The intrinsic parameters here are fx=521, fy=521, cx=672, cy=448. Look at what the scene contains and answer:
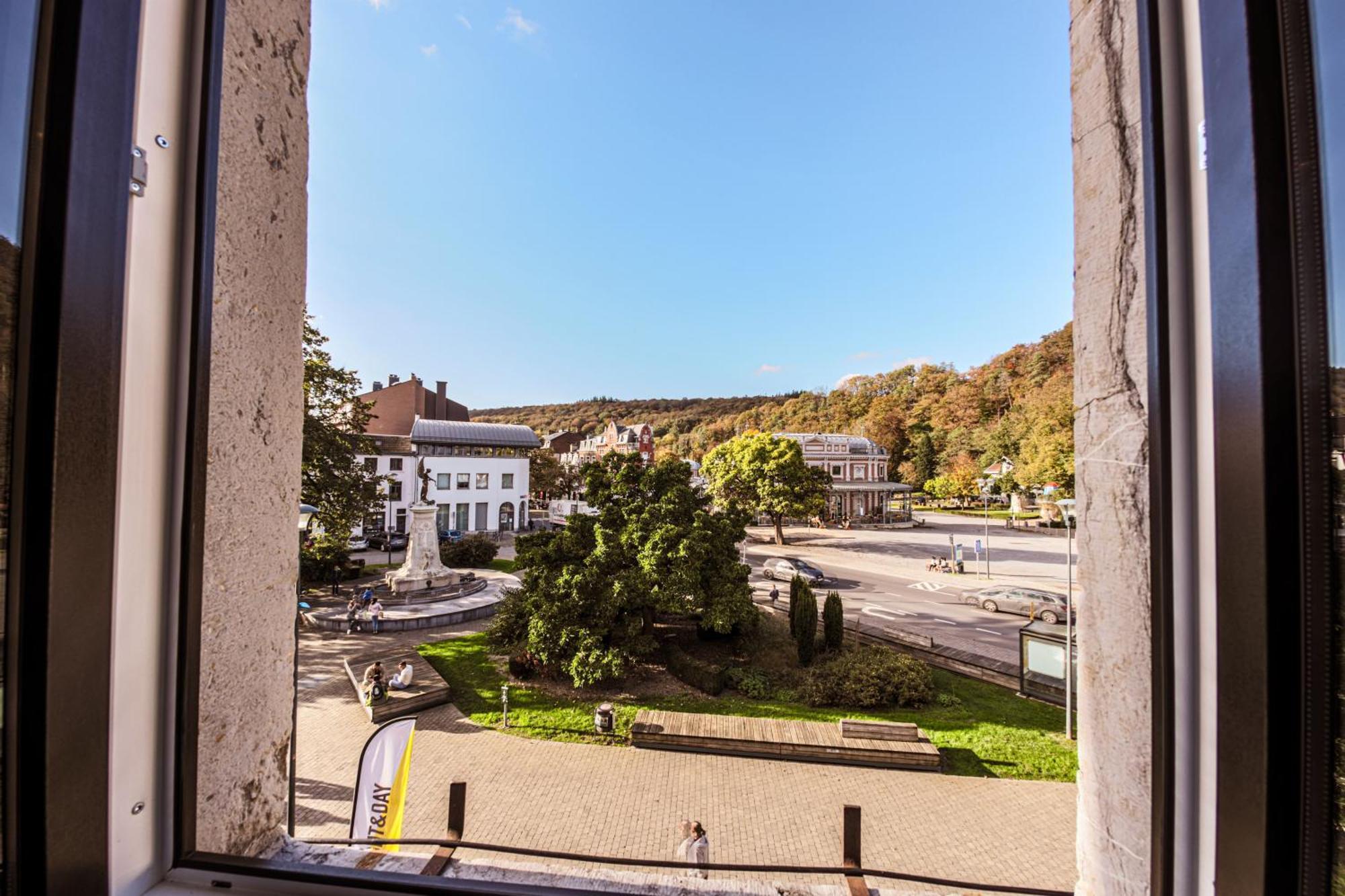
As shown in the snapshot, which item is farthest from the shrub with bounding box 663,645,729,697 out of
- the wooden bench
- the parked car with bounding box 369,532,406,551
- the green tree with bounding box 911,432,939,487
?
the green tree with bounding box 911,432,939,487

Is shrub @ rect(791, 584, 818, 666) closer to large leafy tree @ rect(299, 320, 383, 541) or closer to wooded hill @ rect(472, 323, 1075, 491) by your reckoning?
large leafy tree @ rect(299, 320, 383, 541)

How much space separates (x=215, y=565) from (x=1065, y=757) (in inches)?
347

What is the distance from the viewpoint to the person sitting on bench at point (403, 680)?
7973mm

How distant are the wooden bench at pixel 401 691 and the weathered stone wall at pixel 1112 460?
849 cm

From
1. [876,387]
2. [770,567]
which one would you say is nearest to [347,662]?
[770,567]

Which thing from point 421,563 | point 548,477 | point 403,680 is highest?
point 548,477

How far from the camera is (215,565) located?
1.01 meters

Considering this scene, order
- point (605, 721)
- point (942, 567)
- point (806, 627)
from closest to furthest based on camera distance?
point (605, 721)
point (806, 627)
point (942, 567)

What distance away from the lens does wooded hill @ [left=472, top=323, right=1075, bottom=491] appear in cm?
2928

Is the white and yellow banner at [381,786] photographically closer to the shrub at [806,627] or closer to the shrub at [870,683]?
the shrub at [870,683]

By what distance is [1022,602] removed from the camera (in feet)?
44.3

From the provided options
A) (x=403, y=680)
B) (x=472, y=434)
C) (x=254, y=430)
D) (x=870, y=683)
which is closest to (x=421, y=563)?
(x=403, y=680)

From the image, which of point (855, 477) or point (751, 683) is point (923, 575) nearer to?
point (751, 683)

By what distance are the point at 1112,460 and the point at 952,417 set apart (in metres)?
43.7
